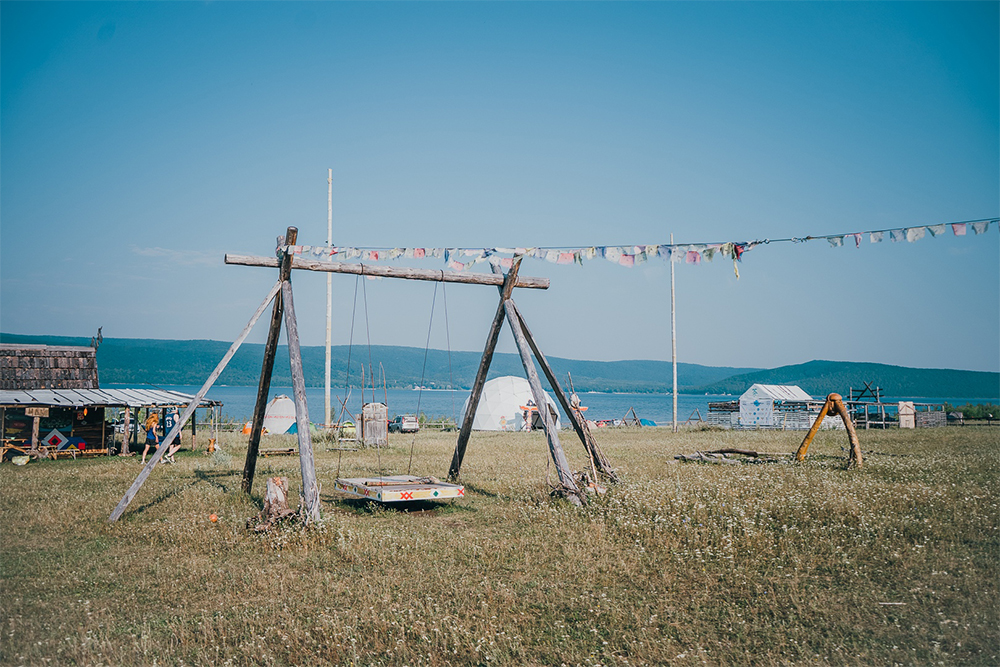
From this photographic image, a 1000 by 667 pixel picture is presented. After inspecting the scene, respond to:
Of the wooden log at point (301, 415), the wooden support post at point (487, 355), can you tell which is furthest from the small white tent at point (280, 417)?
the wooden log at point (301, 415)

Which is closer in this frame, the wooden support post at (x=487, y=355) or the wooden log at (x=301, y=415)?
the wooden log at (x=301, y=415)

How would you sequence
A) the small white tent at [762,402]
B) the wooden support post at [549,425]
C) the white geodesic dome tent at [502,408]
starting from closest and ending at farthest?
the wooden support post at [549,425] < the small white tent at [762,402] < the white geodesic dome tent at [502,408]

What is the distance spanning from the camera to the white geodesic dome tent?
147ft

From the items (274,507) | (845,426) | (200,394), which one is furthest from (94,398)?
(845,426)

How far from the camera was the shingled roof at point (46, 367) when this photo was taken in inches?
923

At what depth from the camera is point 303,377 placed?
10.5 m

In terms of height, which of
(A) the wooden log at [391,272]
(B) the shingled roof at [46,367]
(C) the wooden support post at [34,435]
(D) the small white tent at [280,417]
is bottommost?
(D) the small white tent at [280,417]

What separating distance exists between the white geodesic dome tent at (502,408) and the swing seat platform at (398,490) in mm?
31958

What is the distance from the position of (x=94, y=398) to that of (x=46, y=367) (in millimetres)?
3415

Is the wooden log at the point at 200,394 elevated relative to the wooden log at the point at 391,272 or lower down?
lower down

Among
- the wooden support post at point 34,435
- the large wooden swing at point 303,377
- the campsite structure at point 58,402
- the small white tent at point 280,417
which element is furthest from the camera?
the small white tent at point 280,417

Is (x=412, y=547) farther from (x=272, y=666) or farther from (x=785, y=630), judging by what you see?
(x=785, y=630)

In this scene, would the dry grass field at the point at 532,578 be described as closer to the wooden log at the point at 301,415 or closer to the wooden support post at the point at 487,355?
the wooden log at the point at 301,415

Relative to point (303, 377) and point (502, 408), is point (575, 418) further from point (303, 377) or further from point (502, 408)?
point (502, 408)
